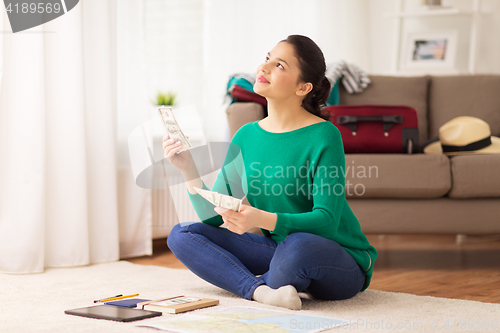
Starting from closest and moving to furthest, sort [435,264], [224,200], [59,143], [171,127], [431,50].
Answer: [224,200], [171,127], [59,143], [435,264], [431,50]

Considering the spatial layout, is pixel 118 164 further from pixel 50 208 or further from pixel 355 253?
pixel 355 253

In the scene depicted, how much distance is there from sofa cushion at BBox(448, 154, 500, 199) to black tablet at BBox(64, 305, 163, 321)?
1294mm

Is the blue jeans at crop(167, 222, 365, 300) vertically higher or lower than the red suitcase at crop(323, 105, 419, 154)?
lower

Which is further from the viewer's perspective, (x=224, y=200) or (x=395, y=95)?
(x=395, y=95)

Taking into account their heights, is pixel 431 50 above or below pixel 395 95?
above

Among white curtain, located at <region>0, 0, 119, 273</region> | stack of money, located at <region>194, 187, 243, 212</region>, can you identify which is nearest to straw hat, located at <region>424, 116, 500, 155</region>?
stack of money, located at <region>194, 187, 243, 212</region>

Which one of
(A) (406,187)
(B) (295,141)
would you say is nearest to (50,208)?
(B) (295,141)

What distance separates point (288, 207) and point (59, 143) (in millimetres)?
1138

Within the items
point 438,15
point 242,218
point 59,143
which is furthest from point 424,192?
point 438,15

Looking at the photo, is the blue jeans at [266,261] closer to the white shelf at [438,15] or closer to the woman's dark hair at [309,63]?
the woman's dark hair at [309,63]

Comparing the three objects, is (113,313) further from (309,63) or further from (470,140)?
(470,140)

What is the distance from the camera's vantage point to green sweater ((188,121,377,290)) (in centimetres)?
130

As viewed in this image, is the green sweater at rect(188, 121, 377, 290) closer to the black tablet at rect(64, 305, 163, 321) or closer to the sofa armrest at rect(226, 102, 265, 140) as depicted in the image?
the black tablet at rect(64, 305, 163, 321)

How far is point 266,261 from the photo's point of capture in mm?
1506
